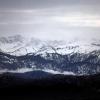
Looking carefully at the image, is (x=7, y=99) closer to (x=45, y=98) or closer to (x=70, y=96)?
(x=45, y=98)

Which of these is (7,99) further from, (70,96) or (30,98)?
(70,96)

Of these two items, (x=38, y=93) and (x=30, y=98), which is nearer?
(x=30, y=98)

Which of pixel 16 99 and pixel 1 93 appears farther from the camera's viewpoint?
pixel 1 93

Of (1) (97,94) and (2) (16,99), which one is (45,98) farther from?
(1) (97,94)

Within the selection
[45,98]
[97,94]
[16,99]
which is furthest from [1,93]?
[97,94]

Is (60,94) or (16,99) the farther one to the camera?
(60,94)

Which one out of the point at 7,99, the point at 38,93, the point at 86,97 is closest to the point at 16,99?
the point at 7,99

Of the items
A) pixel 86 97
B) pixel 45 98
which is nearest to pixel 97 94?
pixel 86 97

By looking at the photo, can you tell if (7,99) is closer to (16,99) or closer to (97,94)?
(16,99)
